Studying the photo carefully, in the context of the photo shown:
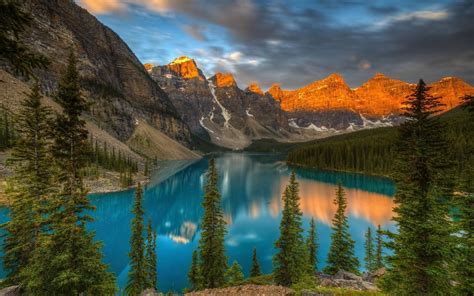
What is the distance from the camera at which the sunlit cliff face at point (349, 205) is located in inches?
2930

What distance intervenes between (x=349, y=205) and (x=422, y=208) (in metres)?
75.7

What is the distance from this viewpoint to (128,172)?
122m

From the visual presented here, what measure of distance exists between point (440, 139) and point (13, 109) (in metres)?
145

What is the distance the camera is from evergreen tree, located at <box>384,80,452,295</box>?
1552 centimetres

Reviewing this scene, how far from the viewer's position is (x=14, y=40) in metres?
8.49

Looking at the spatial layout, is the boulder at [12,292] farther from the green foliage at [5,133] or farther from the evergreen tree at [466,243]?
the green foliage at [5,133]

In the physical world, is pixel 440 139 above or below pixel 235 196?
above

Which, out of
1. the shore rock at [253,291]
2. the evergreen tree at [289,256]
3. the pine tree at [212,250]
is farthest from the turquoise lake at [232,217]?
the evergreen tree at [289,256]

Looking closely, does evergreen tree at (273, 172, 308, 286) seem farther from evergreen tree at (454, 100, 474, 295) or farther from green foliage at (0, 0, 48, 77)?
green foliage at (0, 0, 48, 77)

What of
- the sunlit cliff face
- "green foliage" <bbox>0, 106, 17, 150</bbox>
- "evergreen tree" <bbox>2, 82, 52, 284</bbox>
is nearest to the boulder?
"evergreen tree" <bbox>2, 82, 52, 284</bbox>

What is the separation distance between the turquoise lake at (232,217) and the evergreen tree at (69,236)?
8583 mm

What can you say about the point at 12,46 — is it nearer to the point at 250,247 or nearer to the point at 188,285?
the point at 188,285

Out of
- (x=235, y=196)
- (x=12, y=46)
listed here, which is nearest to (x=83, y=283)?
(x=12, y=46)

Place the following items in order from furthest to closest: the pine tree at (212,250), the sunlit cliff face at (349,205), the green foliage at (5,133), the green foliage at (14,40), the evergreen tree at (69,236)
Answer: the green foliage at (5,133) → the sunlit cliff face at (349,205) → the pine tree at (212,250) → the evergreen tree at (69,236) → the green foliage at (14,40)
